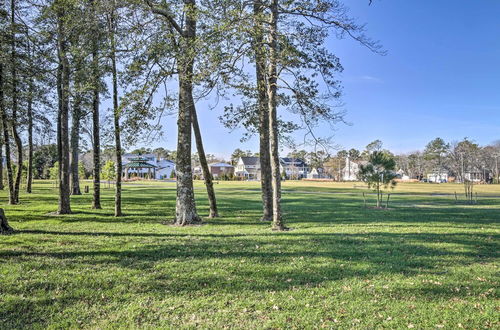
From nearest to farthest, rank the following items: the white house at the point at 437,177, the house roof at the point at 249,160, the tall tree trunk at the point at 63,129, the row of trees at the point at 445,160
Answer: the tall tree trunk at the point at 63,129 < the row of trees at the point at 445,160 < the white house at the point at 437,177 < the house roof at the point at 249,160

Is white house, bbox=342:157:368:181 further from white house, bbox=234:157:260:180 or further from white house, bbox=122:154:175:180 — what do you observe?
white house, bbox=122:154:175:180

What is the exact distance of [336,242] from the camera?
7.62 meters

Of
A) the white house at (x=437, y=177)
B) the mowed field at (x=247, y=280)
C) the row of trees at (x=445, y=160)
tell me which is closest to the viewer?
the mowed field at (x=247, y=280)

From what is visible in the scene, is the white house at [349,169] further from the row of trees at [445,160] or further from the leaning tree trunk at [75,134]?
the leaning tree trunk at [75,134]

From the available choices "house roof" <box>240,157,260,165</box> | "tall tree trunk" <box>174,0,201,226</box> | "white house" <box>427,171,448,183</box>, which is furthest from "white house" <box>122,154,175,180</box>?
"white house" <box>427,171,448,183</box>

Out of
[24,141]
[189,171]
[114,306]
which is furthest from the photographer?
[24,141]

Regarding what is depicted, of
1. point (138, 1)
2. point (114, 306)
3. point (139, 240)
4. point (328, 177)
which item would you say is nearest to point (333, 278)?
point (114, 306)

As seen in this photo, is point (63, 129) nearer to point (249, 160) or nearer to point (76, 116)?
point (76, 116)

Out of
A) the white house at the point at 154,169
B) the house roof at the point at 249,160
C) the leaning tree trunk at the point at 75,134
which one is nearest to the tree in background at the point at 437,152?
the house roof at the point at 249,160

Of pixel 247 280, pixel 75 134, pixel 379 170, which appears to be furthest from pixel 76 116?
pixel 379 170

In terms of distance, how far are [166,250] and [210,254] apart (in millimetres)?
1002

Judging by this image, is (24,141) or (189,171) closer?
(189,171)

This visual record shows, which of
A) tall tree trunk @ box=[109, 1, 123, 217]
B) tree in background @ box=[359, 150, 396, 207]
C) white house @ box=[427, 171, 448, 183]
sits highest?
tall tree trunk @ box=[109, 1, 123, 217]

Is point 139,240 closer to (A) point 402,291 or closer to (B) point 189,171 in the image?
(B) point 189,171
